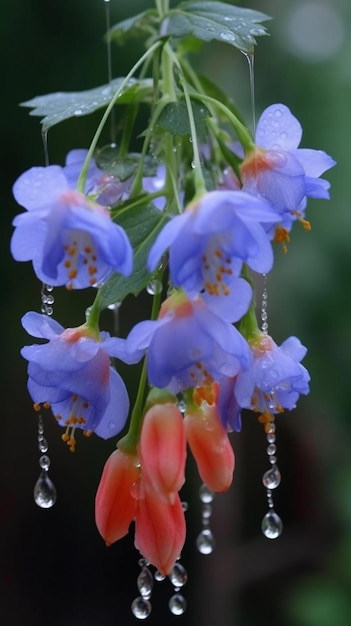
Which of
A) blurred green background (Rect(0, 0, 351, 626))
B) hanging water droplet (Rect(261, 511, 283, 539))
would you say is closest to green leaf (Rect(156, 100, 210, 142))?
hanging water droplet (Rect(261, 511, 283, 539))

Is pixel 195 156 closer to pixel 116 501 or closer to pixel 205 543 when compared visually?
pixel 116 501

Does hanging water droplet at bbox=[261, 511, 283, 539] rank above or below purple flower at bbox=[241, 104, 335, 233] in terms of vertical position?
below

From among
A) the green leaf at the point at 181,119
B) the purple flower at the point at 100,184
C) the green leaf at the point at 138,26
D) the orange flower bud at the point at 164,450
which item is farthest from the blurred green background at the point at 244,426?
the orange flower bud at the point at 164,450

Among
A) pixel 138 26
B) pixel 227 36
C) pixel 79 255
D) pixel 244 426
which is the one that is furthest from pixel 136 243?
pixel 244 426

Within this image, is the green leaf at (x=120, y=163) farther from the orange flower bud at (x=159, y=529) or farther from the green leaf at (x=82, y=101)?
the orange flower bud at (x=159, y=529)

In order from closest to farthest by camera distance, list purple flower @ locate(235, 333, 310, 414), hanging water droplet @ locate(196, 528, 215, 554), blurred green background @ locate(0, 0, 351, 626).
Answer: purple flower @ locate(235, 333, 310, 414) < hanging water droplet @ locate(196, 528, 215, 554) < blurred green background @ locate(0, 0, 351, 626)

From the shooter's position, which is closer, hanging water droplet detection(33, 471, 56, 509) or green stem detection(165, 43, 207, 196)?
green stem detection(165, 43, 207, 196)

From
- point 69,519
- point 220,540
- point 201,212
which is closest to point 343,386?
point 220,540

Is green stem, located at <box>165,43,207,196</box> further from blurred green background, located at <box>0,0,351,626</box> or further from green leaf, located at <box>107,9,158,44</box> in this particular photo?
blurred green background, located at <box>0,0,351,626</box>
